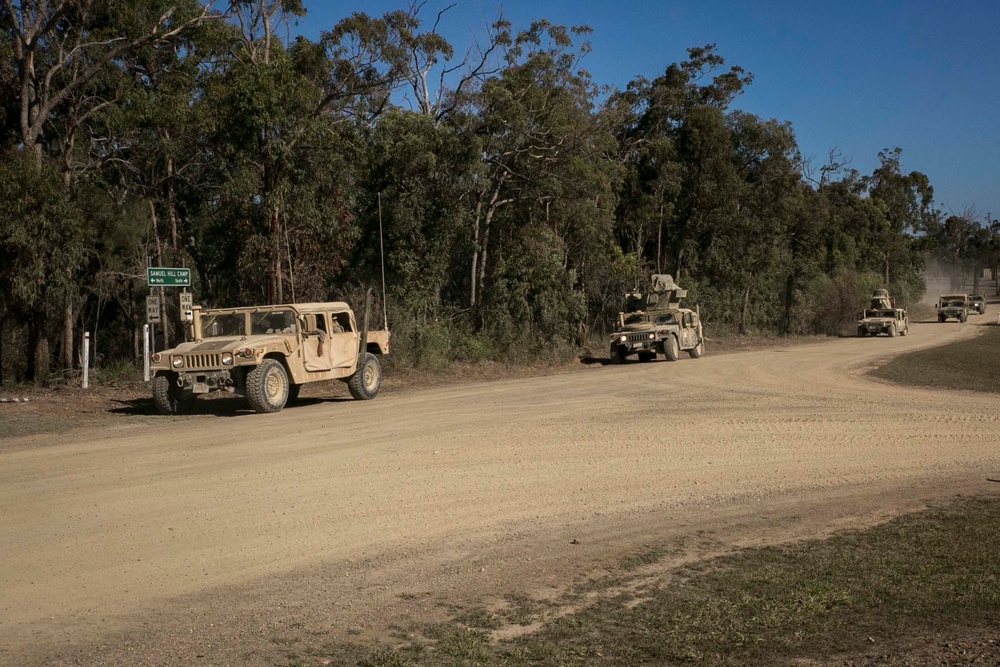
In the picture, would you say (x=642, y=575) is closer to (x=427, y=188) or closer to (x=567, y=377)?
(x=567, y=377)

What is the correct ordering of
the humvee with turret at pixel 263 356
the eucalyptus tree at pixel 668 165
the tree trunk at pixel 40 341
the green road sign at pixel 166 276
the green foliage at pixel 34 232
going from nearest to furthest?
the humvee with turret at pixel 263 356, the green road sign at pixel 166 276, the green foliage at pixel 34 232, the tree trunk at pixel 40 341, the eucalyptus tree at pixel 668 165

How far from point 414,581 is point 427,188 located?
21.8 metres

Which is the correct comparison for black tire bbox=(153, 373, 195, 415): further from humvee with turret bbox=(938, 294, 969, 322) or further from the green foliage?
humvee with turret bbox=(938, 294, 969, 322)

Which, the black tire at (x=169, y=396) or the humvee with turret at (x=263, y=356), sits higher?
the humvee with turret at (x=263, y=356)

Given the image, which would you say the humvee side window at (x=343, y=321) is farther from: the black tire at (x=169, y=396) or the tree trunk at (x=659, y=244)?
the tree trunk at (x=659, y=244)

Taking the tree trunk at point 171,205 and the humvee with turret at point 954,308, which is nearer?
the tree trunk at point 171,205

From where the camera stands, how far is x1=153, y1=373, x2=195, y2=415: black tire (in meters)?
15.4

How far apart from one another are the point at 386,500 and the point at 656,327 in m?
19.9

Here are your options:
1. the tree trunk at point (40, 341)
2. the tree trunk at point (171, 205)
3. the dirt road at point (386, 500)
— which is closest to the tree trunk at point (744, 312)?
the tree trunk at point (171, 205)

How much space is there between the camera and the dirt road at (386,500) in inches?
232

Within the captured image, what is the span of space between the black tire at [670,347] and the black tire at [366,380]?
11.9 m

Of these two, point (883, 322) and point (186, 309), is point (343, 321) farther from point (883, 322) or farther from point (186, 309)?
point (883, 322)

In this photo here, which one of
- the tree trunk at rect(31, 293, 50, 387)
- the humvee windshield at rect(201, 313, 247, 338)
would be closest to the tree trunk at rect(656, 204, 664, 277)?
the tree trunk at rect(31, 293, 50, 387)

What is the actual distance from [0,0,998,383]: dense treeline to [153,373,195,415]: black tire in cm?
628
